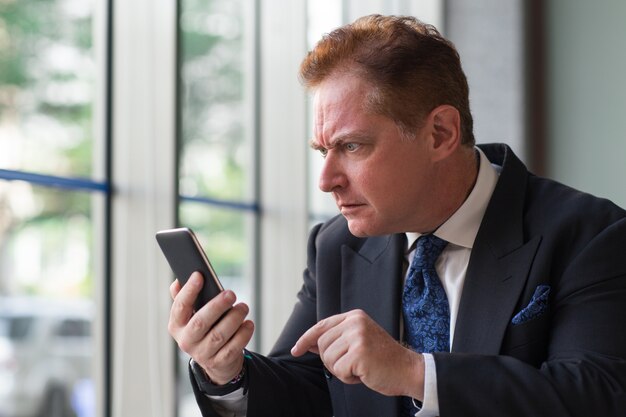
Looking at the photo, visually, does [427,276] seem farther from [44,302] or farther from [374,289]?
[44,302]

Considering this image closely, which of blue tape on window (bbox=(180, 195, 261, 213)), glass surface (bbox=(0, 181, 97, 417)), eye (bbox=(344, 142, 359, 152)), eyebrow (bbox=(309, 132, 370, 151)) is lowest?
glass surface (bbox=(0, 181, 97, 417))

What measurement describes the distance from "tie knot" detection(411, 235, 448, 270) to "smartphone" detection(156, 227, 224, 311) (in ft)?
1.58

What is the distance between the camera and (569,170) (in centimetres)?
700

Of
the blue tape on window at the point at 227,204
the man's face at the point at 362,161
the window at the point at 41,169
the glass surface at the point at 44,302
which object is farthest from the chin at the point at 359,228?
the glass surface at the point at 44,302

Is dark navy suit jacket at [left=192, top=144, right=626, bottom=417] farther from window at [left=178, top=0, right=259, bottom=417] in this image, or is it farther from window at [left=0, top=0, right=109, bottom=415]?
window at [left=0, top=0, right=109, bottom=415]

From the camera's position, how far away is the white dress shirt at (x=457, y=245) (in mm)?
2078

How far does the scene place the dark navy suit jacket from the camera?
69.9 inches

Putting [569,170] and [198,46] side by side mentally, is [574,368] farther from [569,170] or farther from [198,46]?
[569,170]

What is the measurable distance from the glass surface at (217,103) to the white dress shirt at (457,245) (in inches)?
137

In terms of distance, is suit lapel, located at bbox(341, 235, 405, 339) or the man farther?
suit lapel, located at bbox(341, 235, 405, 339)

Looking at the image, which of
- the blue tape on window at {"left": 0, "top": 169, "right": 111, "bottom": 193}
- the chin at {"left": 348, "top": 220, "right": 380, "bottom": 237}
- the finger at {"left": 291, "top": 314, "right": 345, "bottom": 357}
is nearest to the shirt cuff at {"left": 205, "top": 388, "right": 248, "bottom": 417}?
the finger at {"left": 291, "top": 314, "right": 345, "bottom": 357}

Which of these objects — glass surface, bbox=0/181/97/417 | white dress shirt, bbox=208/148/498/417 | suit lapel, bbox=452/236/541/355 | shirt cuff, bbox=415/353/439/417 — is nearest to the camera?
shirt cuff, bbox=415/353/439/417

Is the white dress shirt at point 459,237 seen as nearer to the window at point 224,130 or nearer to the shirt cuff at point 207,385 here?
the shirt cuff at point 207,385

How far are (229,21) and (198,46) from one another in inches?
9.5
